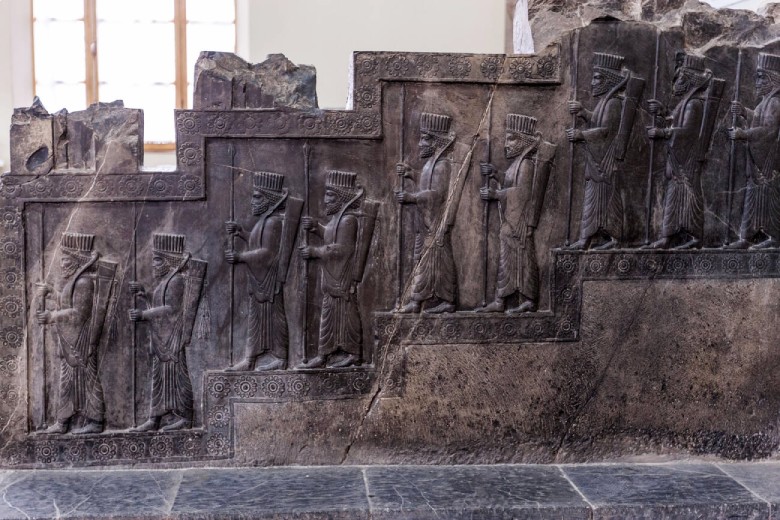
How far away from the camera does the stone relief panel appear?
4355 millimetres

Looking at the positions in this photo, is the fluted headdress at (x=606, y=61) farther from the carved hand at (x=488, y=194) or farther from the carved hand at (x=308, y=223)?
the carved hand at (x=308, y=223)

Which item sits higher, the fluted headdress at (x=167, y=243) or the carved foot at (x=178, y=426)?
the fluted headdress at (x=167, y=243)

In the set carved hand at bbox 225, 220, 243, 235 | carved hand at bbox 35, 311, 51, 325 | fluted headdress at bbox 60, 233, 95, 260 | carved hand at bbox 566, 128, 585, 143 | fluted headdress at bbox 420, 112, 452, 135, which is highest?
fluted headdress at bbox 420, 112, 452, 135

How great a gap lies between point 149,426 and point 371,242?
4.75 ft

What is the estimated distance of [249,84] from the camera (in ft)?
14.4

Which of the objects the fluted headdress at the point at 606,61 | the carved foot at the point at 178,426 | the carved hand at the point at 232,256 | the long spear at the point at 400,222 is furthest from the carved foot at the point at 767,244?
the carved foot at the point at 178,426

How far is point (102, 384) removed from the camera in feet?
14.5

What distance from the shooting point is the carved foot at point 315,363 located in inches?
176

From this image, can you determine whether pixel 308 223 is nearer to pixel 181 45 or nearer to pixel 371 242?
pixel 371 242

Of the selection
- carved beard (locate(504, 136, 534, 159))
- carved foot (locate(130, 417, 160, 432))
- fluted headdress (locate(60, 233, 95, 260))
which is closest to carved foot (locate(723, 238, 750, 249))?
carved beard (locate(504, 136, 534, 159))

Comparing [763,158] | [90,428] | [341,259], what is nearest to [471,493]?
[341,259]

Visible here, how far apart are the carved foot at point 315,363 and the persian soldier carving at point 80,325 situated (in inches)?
39.9

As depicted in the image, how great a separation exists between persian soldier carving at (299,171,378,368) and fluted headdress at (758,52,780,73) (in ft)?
7.12

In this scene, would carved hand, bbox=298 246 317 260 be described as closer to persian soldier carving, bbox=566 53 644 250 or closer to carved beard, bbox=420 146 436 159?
carved beard, bbox=420 146 436 159
